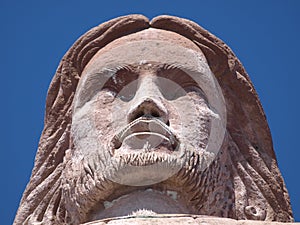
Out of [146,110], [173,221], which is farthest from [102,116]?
[173,221]

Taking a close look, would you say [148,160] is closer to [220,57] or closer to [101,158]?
[101,158]

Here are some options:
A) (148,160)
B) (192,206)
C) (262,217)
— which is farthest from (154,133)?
(262,217)

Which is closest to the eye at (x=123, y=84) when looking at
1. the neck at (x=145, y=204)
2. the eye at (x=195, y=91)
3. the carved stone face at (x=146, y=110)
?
the carved stone face at (x=146, y=110)

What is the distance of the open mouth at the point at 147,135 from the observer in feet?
18.1

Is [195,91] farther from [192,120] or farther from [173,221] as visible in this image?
[173,221]

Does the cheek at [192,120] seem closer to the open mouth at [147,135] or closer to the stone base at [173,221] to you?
the open mouth at [147,135]

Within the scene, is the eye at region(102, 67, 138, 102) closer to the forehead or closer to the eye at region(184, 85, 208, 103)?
the forehead

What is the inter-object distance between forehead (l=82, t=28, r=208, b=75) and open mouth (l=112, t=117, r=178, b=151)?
2.08 feet

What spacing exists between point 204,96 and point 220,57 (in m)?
0.57

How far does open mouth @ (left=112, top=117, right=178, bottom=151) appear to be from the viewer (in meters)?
5.50

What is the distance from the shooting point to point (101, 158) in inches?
222

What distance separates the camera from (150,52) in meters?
6.08

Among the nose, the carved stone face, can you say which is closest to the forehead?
the carved stone face

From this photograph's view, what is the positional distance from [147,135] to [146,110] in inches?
8.3
